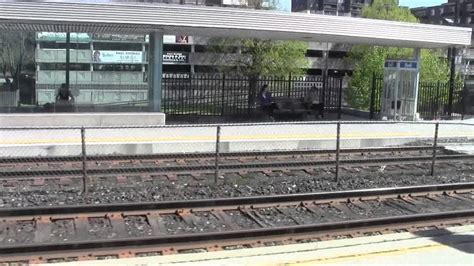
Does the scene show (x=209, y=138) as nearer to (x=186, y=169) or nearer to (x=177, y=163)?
(x=177, y=163)

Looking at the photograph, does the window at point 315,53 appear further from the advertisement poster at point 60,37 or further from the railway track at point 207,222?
the railway track at point 207,222

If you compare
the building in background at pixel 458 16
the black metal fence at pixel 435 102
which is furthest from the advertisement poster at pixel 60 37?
the building in background at pixel 458 16

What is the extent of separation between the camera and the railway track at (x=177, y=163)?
1139cm

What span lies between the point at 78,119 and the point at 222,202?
35.6 ft

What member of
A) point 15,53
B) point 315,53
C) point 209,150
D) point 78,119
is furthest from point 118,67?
point 315,53

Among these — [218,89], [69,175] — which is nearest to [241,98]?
[218,89]

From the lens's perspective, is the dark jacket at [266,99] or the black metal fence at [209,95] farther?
the black metal fence at [209,95]

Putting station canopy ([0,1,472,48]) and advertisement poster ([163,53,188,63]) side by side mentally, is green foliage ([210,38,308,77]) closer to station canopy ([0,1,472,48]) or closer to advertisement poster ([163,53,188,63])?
station canopy ([0,1,472,48])

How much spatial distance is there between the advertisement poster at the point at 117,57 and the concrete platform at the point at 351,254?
13766mm

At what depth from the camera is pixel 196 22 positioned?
766 inches

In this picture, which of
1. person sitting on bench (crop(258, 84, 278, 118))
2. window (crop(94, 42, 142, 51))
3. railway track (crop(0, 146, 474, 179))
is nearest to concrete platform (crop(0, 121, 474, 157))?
railway track (crop(0, 146, 474, 179))

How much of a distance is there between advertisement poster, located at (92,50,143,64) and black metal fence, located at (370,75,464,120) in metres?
12.8

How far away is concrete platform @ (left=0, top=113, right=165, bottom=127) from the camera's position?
17953mm

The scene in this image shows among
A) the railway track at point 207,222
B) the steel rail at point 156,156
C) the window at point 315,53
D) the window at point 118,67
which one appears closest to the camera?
the railway track at point 207,222
